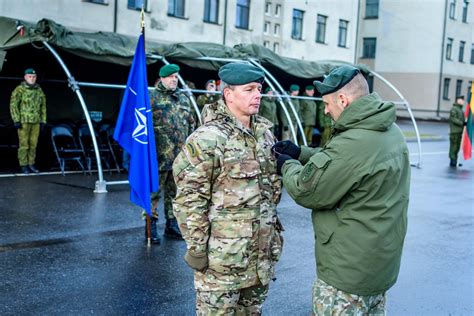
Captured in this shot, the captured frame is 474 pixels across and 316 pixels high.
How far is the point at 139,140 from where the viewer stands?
744cm

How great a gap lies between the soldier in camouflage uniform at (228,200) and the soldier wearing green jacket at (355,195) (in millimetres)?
348

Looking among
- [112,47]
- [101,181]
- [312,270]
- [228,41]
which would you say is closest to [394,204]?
[312,270]

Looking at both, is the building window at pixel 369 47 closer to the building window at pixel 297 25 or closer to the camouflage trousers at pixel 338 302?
the building window at pixel 297 25

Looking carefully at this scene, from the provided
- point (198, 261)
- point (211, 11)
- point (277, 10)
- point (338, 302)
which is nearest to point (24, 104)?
point (198, 261)

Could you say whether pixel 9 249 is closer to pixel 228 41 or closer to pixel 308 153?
pixel 308 153

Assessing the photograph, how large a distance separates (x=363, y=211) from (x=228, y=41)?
26.0 m

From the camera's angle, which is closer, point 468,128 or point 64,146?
point 64,146

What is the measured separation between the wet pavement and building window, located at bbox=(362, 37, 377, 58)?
40.4 metres

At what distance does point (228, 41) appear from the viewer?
1125 inches

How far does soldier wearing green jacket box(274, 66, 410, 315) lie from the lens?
319cm

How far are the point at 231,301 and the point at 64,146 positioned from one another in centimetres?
1077

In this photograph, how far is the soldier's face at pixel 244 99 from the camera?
11.9 ft

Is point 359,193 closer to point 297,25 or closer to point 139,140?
point 139,140

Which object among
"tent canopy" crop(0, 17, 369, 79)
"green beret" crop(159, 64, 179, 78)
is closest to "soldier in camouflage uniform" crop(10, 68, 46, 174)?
"tent canopy" crop(0, 17, 369, 79)
